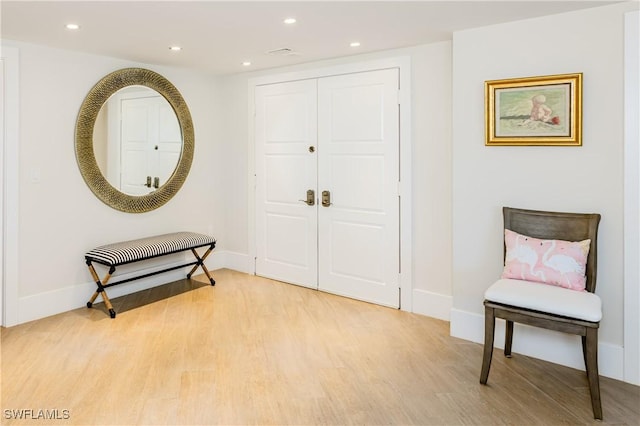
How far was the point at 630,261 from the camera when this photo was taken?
273 centimetres

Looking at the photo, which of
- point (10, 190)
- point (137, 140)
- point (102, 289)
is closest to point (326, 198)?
point (137, 140)

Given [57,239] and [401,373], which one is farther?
[57,239]

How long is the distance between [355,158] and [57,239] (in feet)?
9.11

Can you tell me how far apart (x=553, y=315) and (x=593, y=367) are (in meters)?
0.31

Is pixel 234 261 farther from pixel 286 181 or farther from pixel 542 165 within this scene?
pixel 542 165

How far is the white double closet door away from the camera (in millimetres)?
4094

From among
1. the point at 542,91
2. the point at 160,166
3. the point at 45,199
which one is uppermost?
the point at 542,91

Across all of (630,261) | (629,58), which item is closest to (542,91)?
(629,58)

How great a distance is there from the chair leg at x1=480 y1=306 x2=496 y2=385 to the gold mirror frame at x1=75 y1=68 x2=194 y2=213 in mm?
3465

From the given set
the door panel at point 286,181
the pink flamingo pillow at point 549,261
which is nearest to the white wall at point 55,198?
the door panel at point 286,181

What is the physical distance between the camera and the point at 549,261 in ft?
8.89

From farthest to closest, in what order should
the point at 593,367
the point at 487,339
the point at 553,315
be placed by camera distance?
the point at 487,339, the point at 553,315, the point at 593,367

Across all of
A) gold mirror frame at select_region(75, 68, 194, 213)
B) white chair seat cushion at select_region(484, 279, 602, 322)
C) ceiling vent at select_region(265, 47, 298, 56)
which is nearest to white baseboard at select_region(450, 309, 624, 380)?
white chair seat cushion at select_region(484, 279, 602, 322)

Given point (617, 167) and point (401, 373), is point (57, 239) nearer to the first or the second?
point (401, 373)
